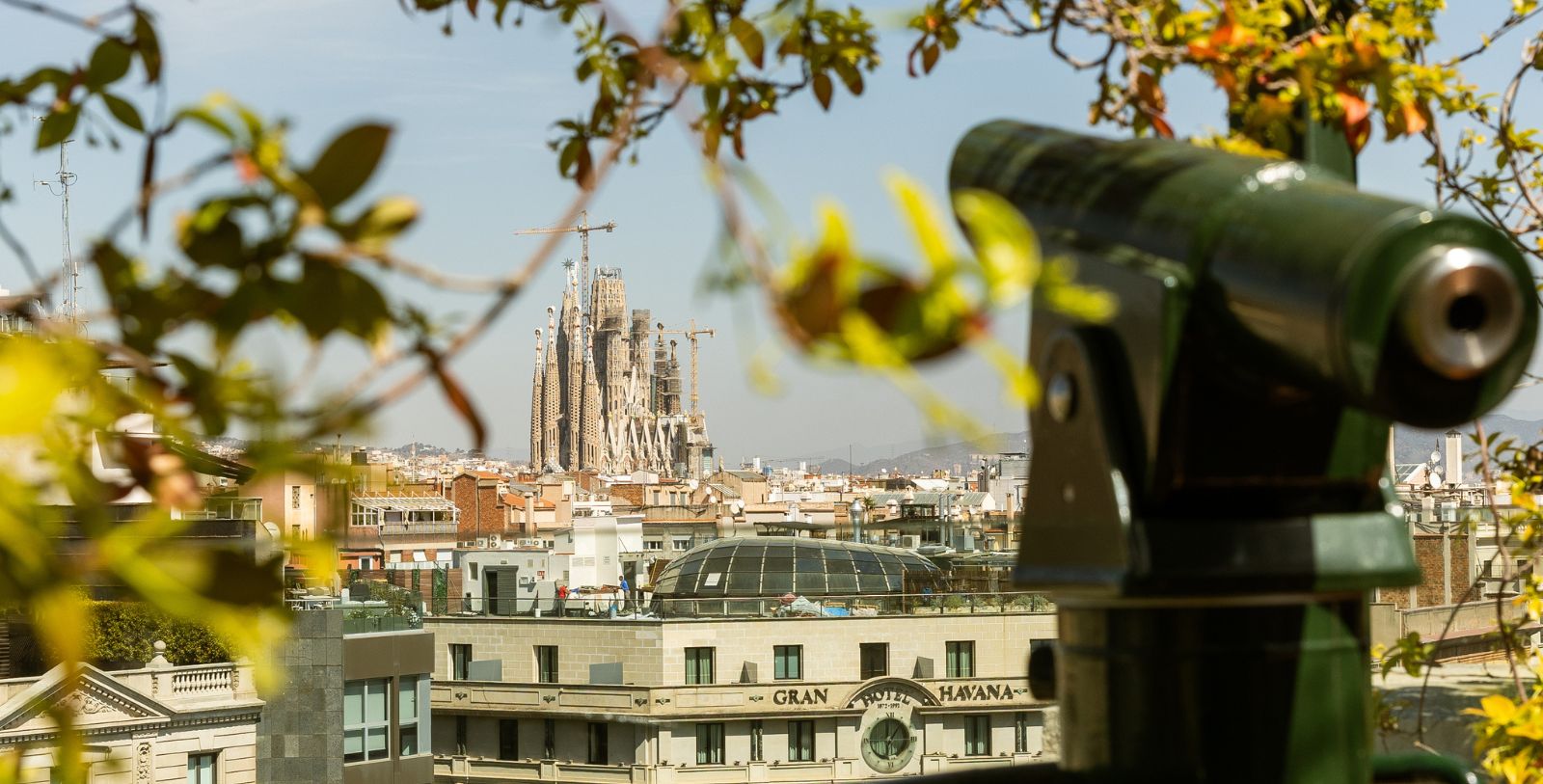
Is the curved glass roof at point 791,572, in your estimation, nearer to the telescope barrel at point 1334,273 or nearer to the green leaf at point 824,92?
the green leaf at point 824,92

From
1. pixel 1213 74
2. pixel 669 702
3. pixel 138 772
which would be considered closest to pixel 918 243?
pixel 1213 74

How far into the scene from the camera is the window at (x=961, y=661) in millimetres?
36156

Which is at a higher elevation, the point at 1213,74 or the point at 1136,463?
the point at 1213,74

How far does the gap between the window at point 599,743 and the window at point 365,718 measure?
29.7 feet

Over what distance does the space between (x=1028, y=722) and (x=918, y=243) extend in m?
36.3

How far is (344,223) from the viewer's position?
629 millimetres

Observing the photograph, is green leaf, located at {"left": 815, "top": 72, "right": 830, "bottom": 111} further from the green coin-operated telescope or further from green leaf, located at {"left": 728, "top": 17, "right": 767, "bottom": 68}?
the green coin-operated telescope

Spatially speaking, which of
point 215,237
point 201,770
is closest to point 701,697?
point 201,770

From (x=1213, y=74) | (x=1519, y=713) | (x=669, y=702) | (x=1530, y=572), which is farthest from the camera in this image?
(x=669, y=702)

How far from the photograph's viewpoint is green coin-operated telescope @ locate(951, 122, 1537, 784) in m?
0.92

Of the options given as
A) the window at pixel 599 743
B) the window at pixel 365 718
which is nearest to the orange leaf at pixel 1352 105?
the window at pixel 365 718

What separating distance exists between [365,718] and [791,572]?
14524 mm

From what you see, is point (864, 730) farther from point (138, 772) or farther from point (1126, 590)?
point (1126, 590)

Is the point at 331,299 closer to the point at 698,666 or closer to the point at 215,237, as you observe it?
the point at 215,237
